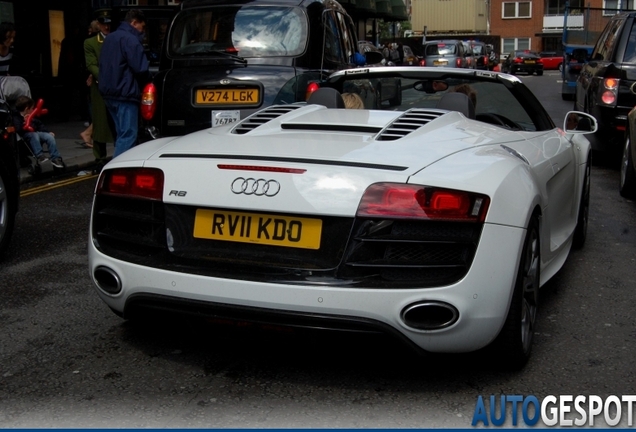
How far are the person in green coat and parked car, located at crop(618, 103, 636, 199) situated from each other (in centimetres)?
577

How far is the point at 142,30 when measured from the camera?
9812 mm

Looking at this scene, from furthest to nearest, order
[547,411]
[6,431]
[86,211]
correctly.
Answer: [86,211]
[547,411]
[6,431]

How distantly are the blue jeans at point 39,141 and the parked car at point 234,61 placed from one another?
76.5 inches

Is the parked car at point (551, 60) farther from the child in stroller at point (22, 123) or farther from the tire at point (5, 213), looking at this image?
the tire at point (5, 213)

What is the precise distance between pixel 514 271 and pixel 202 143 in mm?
1419

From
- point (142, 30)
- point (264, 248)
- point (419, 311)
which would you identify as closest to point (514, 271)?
point (419, 311)

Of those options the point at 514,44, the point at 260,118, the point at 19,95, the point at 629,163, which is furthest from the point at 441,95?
the point at 514,44

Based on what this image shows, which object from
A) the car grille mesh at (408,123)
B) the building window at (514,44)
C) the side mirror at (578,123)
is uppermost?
the car grille mesh at (408,123)

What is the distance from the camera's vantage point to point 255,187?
3.52 m

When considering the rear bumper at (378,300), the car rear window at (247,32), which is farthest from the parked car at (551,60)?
the rear bumper at (378,300)

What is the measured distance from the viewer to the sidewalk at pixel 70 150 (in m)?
10.6

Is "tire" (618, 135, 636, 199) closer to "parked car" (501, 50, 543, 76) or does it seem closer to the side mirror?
the side mirror

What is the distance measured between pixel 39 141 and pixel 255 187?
7.55 metres

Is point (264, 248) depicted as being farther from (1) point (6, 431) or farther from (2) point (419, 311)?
(1) point (6, 431)
